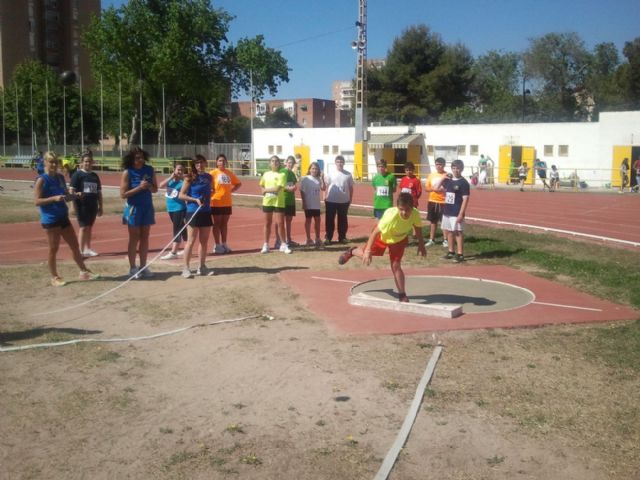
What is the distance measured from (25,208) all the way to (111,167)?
126ft

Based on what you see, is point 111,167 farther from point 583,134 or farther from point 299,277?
point 299,277

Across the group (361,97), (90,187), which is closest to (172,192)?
(90,187)

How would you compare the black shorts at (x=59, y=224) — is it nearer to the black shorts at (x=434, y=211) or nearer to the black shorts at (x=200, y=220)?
the black shorts at (x=200, y=220)

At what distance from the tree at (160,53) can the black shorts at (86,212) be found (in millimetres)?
53915

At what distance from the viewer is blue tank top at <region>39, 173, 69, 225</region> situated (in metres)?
9.02

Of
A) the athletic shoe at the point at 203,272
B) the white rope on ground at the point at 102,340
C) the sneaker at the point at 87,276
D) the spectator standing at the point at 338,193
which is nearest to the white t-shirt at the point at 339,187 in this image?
the spectator standing at the point at 338,193

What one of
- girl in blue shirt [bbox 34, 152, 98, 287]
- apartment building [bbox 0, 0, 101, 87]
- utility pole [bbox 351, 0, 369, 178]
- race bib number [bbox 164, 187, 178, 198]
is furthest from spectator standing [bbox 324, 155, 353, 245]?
apartment building [bbox 0, 0, 101, 87]

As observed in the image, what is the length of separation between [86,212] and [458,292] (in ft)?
21.3

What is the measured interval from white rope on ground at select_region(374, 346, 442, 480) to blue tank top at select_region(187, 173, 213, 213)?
4.84m

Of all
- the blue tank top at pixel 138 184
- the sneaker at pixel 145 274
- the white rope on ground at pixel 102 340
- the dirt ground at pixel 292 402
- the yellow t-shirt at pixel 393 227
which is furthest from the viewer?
the sneaker at pixel 145 274

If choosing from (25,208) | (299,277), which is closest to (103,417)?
(299,277)

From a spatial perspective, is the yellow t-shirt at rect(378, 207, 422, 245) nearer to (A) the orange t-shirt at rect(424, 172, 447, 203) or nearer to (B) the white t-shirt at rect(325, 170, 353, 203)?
(A) the orange t-shirt at rect(424, 172, 447, 203)

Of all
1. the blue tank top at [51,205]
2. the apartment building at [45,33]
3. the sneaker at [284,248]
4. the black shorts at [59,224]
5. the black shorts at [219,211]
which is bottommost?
the sneaker at [284,248]

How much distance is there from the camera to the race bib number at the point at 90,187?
11.2 m
